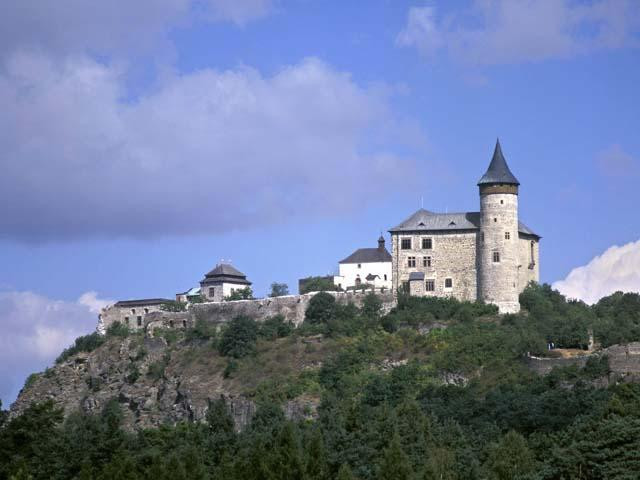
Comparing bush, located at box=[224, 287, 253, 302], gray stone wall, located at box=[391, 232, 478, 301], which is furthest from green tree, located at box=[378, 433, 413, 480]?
bush, located at box=[224, 287, 253, 302]

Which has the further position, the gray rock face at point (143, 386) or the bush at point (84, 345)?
the bush at point (84, 345)

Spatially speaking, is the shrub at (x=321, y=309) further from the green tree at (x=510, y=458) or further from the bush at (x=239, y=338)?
the green tree at (x=510, y=458)

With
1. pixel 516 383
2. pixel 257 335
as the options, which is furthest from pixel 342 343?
pixel 516 383

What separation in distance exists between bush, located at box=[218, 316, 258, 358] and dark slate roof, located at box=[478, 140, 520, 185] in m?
15.1

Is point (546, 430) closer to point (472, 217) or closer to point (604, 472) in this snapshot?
point (604, 472)

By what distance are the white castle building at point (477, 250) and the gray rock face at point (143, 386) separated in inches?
482

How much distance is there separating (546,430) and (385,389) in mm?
12272

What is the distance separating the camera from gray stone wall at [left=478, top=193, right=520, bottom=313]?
9188 centimetres

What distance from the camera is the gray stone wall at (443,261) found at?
9319 cm

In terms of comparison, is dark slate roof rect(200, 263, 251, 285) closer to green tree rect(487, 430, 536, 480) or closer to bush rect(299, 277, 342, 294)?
bush rect(299, 277, 342, 294)

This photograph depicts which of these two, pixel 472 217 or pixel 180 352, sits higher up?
pixel 472 217

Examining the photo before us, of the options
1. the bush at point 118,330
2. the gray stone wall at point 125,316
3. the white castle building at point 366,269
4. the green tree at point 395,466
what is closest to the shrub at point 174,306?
the gray stone wall at point 125,316

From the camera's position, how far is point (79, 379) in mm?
98812

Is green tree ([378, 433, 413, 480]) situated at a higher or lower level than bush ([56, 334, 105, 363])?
lower
